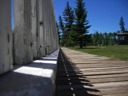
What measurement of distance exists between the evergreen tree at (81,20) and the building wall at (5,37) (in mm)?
51933

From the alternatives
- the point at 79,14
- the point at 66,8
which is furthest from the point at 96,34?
the point at 79,14

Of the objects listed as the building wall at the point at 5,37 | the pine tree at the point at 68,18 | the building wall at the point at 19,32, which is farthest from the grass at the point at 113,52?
the pine tree at the point at 68,18

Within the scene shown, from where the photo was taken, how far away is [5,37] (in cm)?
257

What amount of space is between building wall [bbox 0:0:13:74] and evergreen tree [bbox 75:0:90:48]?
2045 inches

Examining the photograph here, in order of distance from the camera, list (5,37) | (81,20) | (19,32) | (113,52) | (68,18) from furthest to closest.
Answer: (68,18) → (81,20) → (113,52) → (19,32) → (5,37)

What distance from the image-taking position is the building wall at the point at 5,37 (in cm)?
239

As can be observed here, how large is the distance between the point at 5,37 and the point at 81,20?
174 feet

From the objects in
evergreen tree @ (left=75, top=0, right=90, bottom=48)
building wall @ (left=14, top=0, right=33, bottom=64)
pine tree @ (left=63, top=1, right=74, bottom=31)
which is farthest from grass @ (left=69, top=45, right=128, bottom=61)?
pine tree @ (left=63, top=1, right=74, bottom=31)

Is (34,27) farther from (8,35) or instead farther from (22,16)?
(8,35)

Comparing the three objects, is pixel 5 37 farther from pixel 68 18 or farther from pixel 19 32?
pixel 68 18

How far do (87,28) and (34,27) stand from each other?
50520 millimetres

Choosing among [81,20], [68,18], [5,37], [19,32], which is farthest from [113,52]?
[68,18]

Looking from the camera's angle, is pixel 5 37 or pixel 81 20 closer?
pixel 5 37

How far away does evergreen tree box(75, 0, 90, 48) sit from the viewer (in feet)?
181
